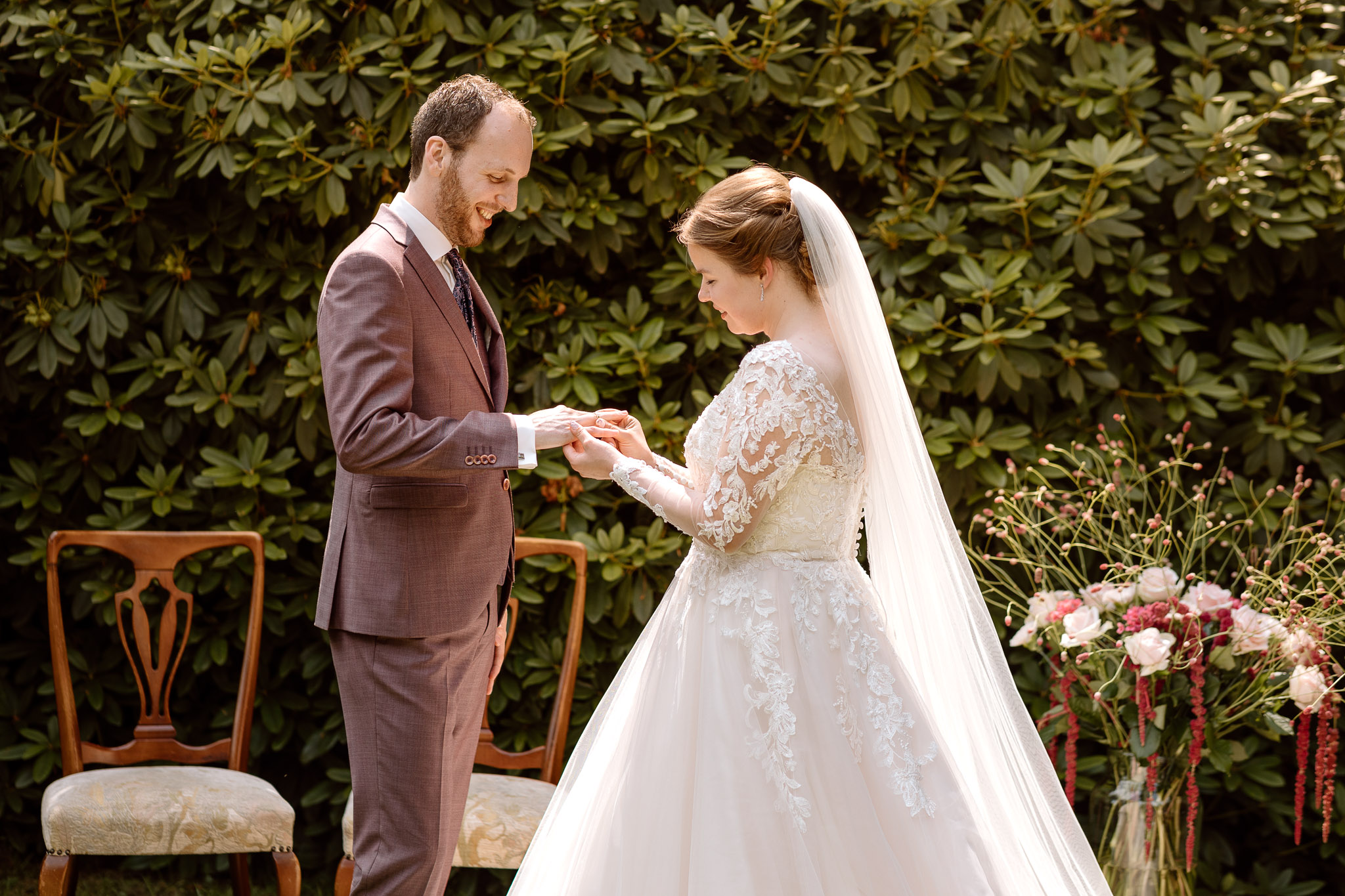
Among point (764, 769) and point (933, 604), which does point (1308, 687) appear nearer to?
point (933, 604)

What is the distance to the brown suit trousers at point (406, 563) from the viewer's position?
202 centimetres

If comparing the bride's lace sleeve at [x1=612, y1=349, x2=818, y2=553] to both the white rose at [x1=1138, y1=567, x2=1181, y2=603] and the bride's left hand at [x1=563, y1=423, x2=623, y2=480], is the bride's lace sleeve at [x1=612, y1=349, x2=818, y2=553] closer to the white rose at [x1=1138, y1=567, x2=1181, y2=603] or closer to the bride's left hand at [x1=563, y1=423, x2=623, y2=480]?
the bride's left hand at [x1=563, y1=423, x2=623, y2=480]

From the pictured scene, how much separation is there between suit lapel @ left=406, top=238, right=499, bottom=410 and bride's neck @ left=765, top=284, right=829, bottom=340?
0.59 m

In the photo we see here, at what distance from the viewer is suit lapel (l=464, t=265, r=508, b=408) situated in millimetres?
2334

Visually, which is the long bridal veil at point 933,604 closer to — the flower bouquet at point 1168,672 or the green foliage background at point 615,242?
the flower bouquet at point 1168,672

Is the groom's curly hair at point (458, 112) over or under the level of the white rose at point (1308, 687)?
over

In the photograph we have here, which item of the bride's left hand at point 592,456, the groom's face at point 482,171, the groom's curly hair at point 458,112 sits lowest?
the bride's left hand at point 592,456

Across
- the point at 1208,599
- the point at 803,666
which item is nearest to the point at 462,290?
the point at 803,666

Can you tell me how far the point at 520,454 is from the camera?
2.05 metres

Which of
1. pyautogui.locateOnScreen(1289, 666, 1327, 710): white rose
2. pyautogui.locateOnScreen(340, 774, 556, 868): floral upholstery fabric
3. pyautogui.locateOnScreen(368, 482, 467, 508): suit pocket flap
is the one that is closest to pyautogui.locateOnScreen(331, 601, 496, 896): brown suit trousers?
pyautogui.locateOnScreen(368, 482, 467, 508): suit pocket flap

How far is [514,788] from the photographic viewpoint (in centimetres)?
268

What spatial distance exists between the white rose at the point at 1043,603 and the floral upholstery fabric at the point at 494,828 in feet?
3.79

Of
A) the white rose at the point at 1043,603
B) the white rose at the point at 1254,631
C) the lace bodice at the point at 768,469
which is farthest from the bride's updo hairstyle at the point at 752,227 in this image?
the white rose at the point at 1254,631

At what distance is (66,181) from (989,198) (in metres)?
2.64
